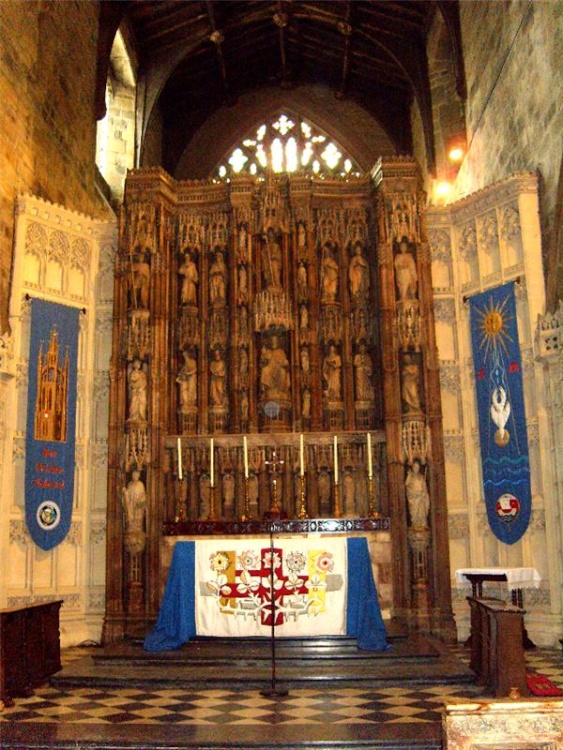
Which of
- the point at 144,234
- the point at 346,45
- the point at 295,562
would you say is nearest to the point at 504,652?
the point at 295,562

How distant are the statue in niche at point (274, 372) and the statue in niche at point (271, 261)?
3.27 feet

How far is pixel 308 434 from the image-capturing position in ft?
44.3

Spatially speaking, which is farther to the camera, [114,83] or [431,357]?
[114,83]

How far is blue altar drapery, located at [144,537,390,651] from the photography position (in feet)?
31.5

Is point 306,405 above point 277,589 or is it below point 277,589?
above

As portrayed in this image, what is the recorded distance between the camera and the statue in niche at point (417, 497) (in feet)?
41.0

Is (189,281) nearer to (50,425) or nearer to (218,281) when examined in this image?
(218,281)

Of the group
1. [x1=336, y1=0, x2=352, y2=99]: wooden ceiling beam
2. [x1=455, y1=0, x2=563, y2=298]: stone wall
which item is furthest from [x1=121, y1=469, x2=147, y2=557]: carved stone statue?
[x1=336, y1=0, x2=352, y2=99]: wooden ceiling beam

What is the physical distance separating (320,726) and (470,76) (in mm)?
13984

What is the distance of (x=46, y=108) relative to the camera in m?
14.9

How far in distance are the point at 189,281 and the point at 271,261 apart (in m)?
1.50

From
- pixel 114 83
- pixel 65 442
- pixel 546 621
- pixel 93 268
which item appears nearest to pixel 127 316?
pixel 93 268

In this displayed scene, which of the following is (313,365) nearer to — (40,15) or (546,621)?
(546,621)

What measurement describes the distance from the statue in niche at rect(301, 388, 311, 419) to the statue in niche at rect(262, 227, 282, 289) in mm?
1916
